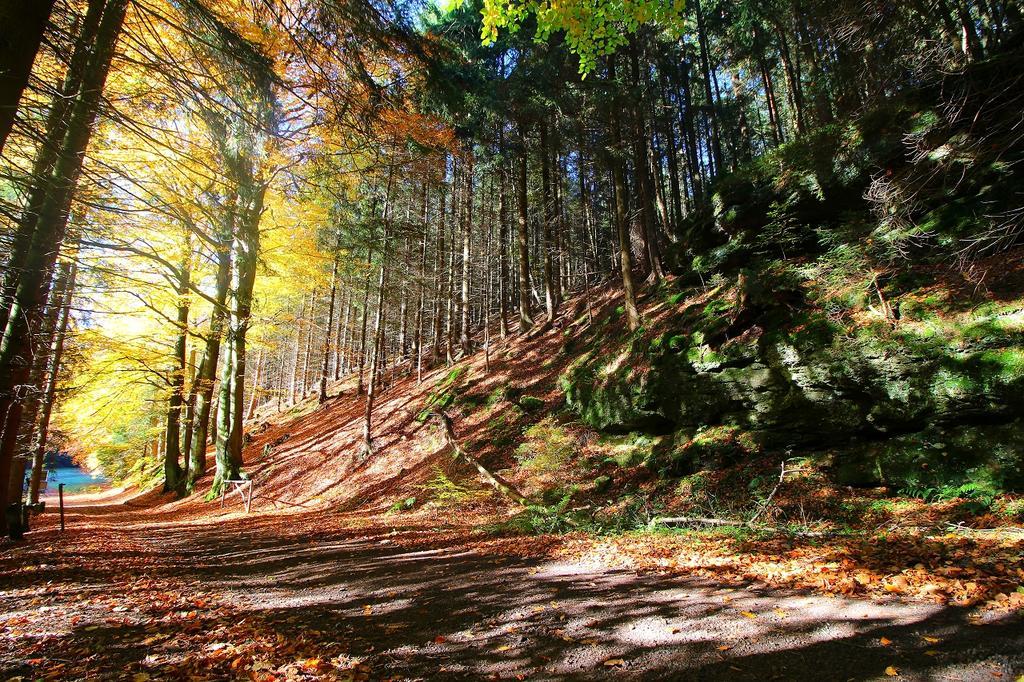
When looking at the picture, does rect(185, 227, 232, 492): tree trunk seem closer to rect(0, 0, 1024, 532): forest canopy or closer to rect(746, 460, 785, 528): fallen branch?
rect(0, 0, 1024, 532): forest canopy

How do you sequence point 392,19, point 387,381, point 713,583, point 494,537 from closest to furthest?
point 392,19 → point 713,583 → point 494,537 → point 387,381

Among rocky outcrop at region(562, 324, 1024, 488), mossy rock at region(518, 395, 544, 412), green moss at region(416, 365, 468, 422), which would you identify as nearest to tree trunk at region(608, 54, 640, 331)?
rocky outcrop at region(562, 324, 1024, 488)

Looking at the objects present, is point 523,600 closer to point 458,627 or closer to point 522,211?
point 458,627

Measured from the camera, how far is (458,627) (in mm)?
4160

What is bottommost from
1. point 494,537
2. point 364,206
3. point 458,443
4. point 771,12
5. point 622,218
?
point 494,537

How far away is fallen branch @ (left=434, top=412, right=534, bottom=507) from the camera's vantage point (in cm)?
1029

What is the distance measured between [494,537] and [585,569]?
261 cm

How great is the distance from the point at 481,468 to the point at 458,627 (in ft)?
24.7

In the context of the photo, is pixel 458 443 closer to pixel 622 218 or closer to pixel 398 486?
pixel 398 486

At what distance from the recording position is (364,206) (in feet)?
57.0

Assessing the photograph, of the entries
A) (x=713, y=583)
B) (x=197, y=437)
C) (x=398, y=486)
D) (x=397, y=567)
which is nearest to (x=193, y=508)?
(x=197, y=437)

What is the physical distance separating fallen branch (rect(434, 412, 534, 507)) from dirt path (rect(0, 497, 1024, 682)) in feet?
12.7

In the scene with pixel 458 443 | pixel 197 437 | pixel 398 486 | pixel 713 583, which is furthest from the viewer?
pixel 197 437

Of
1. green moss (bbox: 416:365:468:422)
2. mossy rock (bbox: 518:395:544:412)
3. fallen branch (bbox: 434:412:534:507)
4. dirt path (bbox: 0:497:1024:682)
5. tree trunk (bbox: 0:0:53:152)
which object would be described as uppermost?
tree trunk (bbox: 0:0:53:152)
